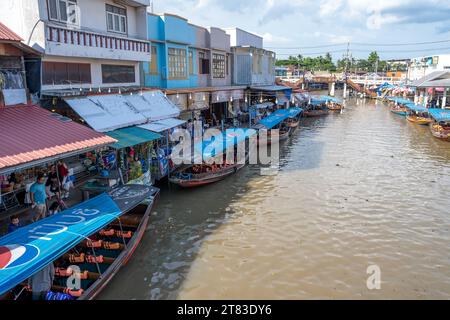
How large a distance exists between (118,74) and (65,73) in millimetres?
3780

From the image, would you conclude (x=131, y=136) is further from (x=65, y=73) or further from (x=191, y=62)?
(x=191, y=62)

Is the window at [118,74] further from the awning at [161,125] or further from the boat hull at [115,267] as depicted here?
the boat hull at [115,267]

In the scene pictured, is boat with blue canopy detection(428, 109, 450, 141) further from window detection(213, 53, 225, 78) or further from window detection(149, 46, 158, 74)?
window detection(149, 46, 158, 74)

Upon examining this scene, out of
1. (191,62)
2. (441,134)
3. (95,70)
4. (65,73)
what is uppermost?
(191,62)

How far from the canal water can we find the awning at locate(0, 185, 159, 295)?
203cm

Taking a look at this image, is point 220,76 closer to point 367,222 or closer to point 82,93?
point 82,93

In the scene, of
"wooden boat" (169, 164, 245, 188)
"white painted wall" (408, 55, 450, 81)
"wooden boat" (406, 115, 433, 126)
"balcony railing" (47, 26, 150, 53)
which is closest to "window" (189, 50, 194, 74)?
"balcony railing" (47, 26, 150, 53)

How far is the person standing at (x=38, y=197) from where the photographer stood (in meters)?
11.2

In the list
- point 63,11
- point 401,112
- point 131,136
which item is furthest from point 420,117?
point 63,11

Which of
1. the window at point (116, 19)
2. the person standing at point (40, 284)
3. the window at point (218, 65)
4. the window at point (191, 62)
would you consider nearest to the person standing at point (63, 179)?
the person standing at point (40, 284)

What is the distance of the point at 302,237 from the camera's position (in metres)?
13.7

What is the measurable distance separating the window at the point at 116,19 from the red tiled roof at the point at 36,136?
23.8 ft

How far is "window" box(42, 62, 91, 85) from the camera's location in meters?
15.4

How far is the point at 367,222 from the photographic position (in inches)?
589
